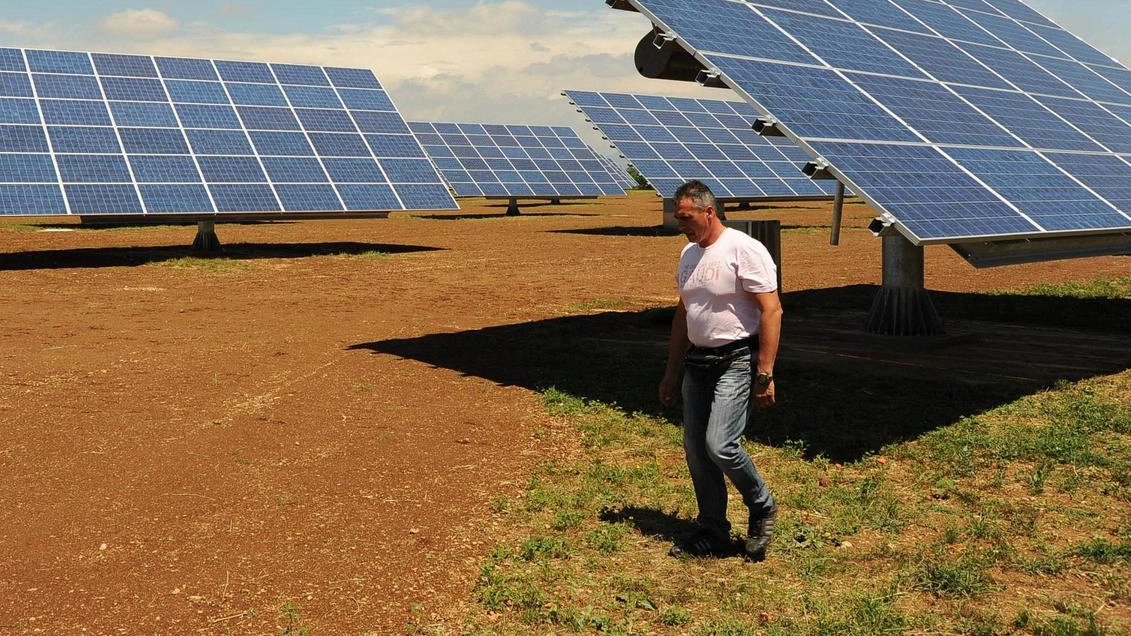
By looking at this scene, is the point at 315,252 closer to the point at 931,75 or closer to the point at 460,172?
the point at 931,75

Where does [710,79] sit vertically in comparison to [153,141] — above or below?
above

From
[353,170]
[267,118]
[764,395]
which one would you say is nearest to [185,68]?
[267,118]

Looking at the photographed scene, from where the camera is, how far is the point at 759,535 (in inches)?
232

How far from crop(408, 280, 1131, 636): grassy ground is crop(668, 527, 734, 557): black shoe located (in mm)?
62

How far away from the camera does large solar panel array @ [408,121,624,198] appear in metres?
44.2

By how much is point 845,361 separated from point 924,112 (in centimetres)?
271

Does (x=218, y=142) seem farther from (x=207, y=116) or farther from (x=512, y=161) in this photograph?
(x=512, y=161)

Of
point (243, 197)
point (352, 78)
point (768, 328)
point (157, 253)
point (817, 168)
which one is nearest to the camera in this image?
point (768, 328)

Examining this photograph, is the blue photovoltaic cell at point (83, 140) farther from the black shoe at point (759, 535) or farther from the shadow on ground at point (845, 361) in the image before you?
the black shoe at point (759, 535)

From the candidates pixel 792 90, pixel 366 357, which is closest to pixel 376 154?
pixel 366 357

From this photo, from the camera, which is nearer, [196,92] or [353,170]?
[353,170]

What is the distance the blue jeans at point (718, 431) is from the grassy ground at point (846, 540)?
0.33 metres

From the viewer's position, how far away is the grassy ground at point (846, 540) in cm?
515

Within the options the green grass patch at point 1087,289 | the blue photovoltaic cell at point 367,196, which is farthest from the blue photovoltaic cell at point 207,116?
the green grass patch at point 1087,289
